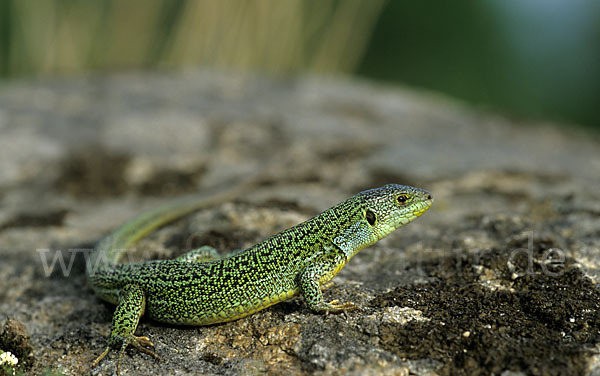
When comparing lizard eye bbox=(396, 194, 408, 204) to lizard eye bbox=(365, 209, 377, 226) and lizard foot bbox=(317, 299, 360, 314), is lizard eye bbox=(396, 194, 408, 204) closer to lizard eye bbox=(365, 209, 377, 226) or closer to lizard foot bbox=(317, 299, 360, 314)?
lizard eye bbox=(365, 209, 377, 226)

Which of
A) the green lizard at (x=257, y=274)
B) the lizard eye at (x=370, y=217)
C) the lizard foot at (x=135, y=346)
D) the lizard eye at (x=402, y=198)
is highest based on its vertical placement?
the lizard eye at (x=402, y=198)

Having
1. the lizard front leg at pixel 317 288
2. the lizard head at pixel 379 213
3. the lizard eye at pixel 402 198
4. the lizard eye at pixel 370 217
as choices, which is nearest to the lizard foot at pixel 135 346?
the lizard front leg at pixel 317 288

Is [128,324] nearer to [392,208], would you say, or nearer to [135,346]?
[135,346]

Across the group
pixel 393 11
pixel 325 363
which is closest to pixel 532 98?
pixel 393 11

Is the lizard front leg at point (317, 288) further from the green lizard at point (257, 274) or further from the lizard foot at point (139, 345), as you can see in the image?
the lizard foot at point (139, 345)

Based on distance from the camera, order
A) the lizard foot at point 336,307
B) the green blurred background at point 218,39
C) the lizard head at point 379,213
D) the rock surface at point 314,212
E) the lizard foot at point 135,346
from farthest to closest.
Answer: the green blurred background at point 218,39, the lizard head at point 379,213, the lizard foot at point 336,307, the lizard foot at point 135,346, the rock surface at point 314,212

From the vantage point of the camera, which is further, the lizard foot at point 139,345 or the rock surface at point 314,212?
the lizard foot at point 139,345

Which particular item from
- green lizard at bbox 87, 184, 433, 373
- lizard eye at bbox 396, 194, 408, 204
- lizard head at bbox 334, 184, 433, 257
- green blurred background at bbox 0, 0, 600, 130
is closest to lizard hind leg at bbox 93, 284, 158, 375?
green lizard at bbox 87, 184, 433, 373

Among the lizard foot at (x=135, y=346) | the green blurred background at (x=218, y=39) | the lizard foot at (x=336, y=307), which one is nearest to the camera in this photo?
the lizard foot at (x=135, y=346)
